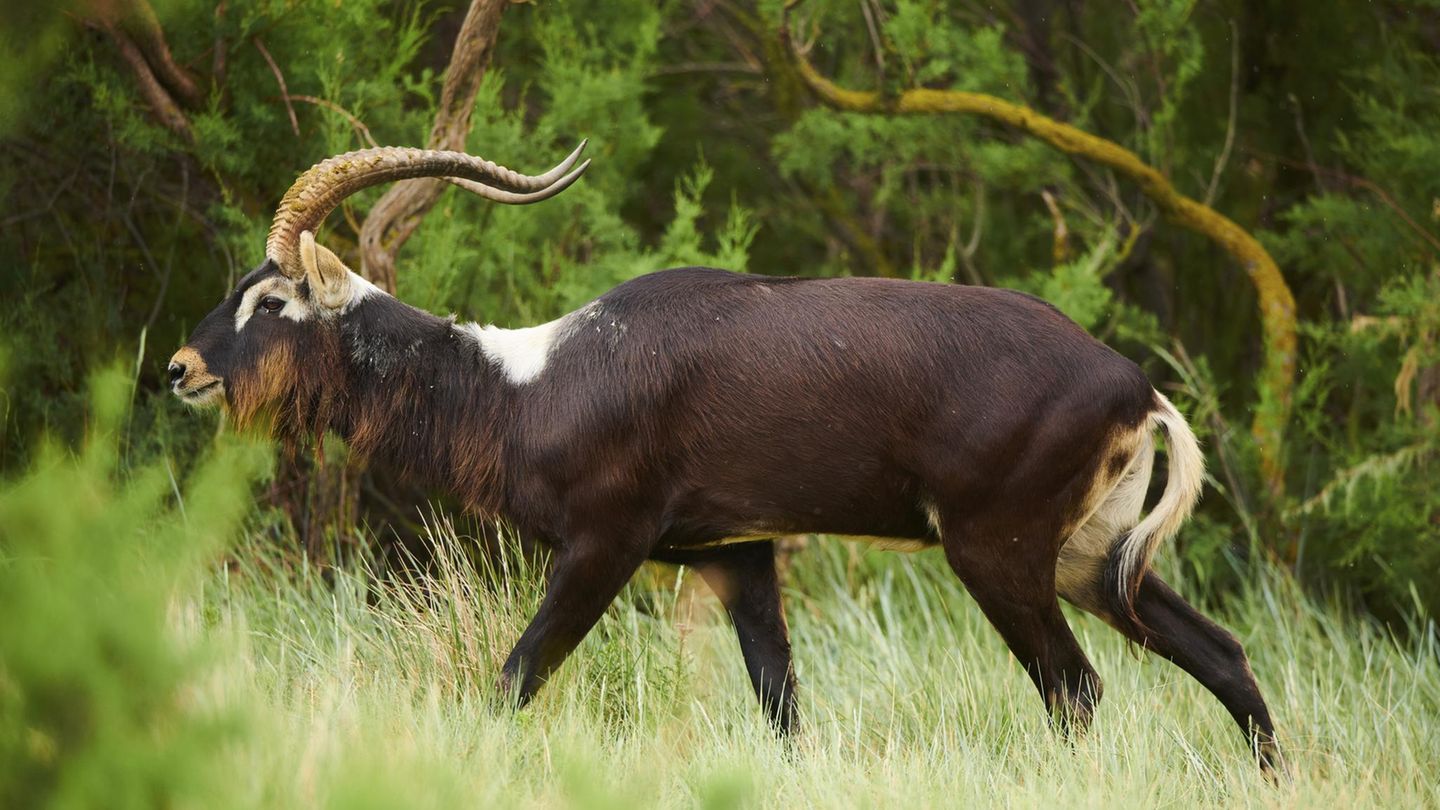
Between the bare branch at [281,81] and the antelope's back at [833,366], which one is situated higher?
the bare branch at [281,81]

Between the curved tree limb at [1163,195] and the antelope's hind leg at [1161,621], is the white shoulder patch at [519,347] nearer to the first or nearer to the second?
the antelope's hind leg at [1161,621]

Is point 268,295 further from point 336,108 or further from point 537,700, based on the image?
point 336,108

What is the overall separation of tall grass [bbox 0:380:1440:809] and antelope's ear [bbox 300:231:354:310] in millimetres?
899

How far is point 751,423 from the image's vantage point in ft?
16.3

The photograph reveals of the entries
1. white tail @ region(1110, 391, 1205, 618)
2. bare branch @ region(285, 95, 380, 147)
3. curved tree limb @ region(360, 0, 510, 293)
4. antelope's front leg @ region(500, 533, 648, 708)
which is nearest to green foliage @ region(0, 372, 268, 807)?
antelope's front leg @ region(500, 533, 648, 708)

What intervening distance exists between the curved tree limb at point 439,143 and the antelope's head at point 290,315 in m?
1.28

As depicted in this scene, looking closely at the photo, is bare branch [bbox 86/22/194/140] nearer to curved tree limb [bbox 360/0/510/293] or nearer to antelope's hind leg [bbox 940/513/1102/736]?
curved tree limb [bbox 360/0/510/293]

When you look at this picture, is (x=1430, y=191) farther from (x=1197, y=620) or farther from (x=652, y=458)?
(x=652, y=458)

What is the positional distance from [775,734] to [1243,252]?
4908mm

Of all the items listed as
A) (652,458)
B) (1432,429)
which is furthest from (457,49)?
(1432,429)

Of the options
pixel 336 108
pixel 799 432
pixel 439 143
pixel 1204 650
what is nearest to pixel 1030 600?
pixel 1204 650

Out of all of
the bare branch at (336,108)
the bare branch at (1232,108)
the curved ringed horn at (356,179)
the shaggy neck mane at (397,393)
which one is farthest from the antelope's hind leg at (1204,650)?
the bare branch at (1232,108)

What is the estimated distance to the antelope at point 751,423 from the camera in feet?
16.0

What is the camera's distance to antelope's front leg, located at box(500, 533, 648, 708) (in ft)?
15.9
